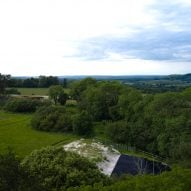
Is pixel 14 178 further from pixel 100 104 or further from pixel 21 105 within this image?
pixel 21 105

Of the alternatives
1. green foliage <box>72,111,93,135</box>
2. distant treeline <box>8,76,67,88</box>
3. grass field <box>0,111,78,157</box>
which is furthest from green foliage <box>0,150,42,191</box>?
distant treeline <box>8,76,67,88</box>

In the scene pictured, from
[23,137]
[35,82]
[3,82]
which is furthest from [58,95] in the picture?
[35,82]

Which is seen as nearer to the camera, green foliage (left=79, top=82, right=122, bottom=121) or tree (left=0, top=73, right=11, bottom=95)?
green foliage (left=79, top=82, right=122, bottom=121)

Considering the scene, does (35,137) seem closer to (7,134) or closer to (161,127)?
(7,134)

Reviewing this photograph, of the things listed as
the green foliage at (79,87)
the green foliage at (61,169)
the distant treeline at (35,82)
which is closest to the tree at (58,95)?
the green foliage at (79,87)

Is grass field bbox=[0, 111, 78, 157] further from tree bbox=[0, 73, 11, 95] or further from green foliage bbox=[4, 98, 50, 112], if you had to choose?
tree bbox=[0, 73, 11, 95]

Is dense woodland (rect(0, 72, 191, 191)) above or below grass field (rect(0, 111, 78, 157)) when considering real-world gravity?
above

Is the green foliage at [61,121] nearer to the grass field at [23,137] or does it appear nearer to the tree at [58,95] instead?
the grass field at [23,137]

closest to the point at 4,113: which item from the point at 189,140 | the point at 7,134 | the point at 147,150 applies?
the point at 7,134
